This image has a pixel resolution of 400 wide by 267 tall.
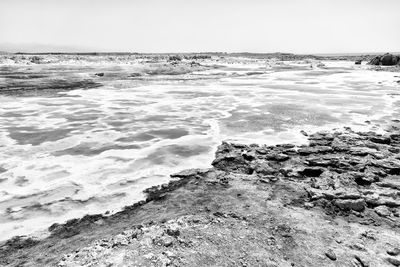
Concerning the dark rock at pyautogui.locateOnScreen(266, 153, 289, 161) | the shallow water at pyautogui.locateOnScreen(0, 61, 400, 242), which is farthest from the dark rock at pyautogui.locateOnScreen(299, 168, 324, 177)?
the shallow water at pyautogui.locateOnScreen(0, 61, 400, 242)

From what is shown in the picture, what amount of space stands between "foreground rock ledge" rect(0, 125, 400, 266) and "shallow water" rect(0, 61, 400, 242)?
871 millimetres

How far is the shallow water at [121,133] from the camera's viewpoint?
8.66 metres

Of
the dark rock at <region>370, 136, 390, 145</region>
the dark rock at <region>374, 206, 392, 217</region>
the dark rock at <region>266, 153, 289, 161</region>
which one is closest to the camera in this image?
the dark rock at <region>374, 206, 392, 217</region>

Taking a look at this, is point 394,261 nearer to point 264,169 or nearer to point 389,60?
point 264,169

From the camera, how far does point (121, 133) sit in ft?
48.7

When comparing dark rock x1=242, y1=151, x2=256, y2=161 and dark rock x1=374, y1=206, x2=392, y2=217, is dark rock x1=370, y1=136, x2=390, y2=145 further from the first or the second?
dark rock x1=374, y1=206, x2=392, y2=217

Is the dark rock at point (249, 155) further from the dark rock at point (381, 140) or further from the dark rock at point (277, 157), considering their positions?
the dark rock at point (381, 140)

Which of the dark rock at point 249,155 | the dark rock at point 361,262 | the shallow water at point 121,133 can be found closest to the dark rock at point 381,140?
the shallow water at point 121,133

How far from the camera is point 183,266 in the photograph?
5477mm

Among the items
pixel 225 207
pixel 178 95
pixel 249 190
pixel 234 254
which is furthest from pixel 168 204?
pixel 178 95

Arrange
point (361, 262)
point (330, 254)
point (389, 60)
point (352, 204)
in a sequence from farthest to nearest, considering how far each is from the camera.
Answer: point (389, 60) → point (352, 204) → point (330, 254) → point (361, 262)

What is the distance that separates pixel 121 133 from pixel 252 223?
361 inches

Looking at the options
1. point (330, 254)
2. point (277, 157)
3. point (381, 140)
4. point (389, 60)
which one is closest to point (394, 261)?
point (330, 254)

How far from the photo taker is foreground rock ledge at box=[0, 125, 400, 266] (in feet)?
19.3
